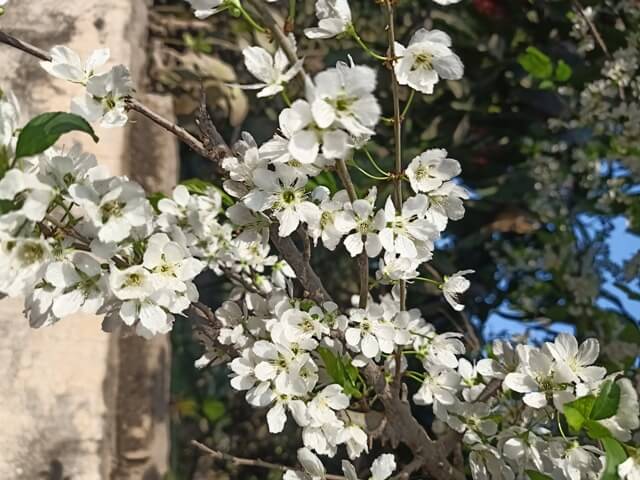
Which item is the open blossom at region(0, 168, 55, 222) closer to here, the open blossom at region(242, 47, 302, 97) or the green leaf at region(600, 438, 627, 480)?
the open blossom at region(242, 47, 302, 97)

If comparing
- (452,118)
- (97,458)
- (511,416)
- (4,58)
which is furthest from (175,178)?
(511,416)

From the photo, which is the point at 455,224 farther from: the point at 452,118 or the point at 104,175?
the point at 104,175

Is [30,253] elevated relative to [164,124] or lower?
lower

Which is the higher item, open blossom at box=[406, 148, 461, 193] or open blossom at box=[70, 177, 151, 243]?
open blossom at box=[406, 148, 461, 193]

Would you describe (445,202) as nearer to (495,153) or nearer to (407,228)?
(407,228)

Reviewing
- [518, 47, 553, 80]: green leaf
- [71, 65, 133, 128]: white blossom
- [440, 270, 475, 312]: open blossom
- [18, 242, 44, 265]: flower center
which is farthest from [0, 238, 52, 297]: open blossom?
[518, 47, 553, 80]: green leaf

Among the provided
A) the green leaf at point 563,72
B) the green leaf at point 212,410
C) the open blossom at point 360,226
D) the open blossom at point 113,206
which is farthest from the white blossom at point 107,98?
the green leaf at point 212,410

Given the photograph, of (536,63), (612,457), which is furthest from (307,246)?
(536,63)
